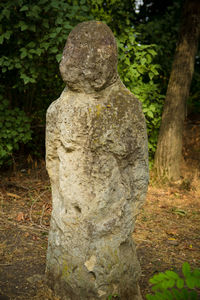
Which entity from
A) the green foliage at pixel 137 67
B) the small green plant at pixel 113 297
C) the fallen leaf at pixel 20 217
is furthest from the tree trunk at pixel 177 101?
the small green plant at pixel 113 297

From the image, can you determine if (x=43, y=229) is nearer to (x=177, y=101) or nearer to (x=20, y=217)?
(x=20, y=217)

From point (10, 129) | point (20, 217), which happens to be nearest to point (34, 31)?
point (10, 129)

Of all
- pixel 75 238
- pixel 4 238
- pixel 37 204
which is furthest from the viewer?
pixel 37 204

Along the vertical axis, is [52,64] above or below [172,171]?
above

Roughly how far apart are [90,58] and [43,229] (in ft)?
9.11

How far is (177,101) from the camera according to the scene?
6934 millimetres

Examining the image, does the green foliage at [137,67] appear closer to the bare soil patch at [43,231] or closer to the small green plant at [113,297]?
the bare soil patch at [43,231]

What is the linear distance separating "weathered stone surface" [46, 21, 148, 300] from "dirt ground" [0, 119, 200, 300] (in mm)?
541

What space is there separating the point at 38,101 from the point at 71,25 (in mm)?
2569

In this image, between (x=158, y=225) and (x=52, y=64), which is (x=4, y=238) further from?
(x=52, y=64)

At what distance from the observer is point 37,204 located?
562 cm

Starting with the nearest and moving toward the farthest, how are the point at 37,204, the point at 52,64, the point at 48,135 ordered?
the point at 48,135, the point at 37,204, the point at 52,64

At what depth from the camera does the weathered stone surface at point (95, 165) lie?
2.69m

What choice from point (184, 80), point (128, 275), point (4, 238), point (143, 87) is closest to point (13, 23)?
point (143, 87)
